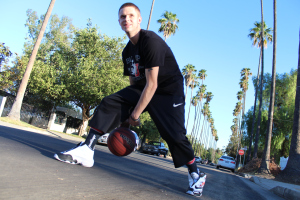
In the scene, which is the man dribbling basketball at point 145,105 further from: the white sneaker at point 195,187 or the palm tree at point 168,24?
the palm tree at point 168,24

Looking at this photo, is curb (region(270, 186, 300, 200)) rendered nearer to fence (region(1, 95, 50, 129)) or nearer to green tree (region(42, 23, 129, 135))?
green tree (region(42, 23, 129, 135))

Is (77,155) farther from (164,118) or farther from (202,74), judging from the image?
(202,74)

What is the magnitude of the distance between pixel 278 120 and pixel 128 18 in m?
26.4

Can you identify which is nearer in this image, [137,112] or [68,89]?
[137,112]

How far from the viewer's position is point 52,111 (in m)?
28.0

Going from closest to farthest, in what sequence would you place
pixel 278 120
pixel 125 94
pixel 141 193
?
pixel 141 193, pixel 125 94, pixel 278 120

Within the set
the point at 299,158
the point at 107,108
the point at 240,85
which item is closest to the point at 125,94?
the point at 107,108

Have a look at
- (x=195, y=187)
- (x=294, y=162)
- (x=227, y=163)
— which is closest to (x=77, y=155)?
(x=195, y=187)

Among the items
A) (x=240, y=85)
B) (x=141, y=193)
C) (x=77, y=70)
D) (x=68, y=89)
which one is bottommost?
(x=141, y=193)

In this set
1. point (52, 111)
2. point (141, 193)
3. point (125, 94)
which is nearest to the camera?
point (141, 193)

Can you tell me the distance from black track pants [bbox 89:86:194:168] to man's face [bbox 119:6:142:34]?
2.66ft

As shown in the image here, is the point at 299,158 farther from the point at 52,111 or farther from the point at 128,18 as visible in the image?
the point at 52,111

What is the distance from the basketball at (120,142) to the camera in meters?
3.06

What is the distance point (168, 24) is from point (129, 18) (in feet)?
103
